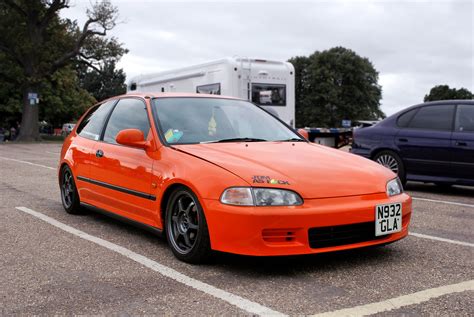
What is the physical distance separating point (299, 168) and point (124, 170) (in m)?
1.75

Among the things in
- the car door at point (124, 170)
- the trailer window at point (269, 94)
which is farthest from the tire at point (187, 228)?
the trailer window at point (269, 94)

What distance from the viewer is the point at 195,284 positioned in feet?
11.9

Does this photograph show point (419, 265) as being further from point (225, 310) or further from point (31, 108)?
point (31, 108)

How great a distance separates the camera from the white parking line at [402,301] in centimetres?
307

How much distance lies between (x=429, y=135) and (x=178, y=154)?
5.53 meters

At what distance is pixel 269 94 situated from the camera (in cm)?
1669

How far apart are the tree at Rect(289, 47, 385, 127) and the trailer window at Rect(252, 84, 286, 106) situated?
44.2 meters

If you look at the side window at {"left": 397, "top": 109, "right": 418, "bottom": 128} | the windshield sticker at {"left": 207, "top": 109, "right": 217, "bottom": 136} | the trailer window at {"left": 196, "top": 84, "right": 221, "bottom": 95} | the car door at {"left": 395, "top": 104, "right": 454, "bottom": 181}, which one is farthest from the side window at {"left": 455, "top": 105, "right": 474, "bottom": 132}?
the trailer window at {"left": 196, "top": 84, "right": 221, "bottom": 95}

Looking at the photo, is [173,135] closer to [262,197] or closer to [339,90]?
[262,197]

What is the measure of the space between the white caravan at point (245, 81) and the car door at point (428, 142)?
6.42m

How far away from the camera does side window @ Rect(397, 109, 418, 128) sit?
354 inches

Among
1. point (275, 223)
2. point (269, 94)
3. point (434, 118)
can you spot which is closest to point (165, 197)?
point (275, 223)

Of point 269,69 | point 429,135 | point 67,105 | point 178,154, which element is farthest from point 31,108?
point 178,154

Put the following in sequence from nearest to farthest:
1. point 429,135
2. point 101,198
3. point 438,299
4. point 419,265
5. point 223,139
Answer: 1. point 438,299
2. point 419,265
3. point 223,139
4. point 101,198
5. point 429,135
